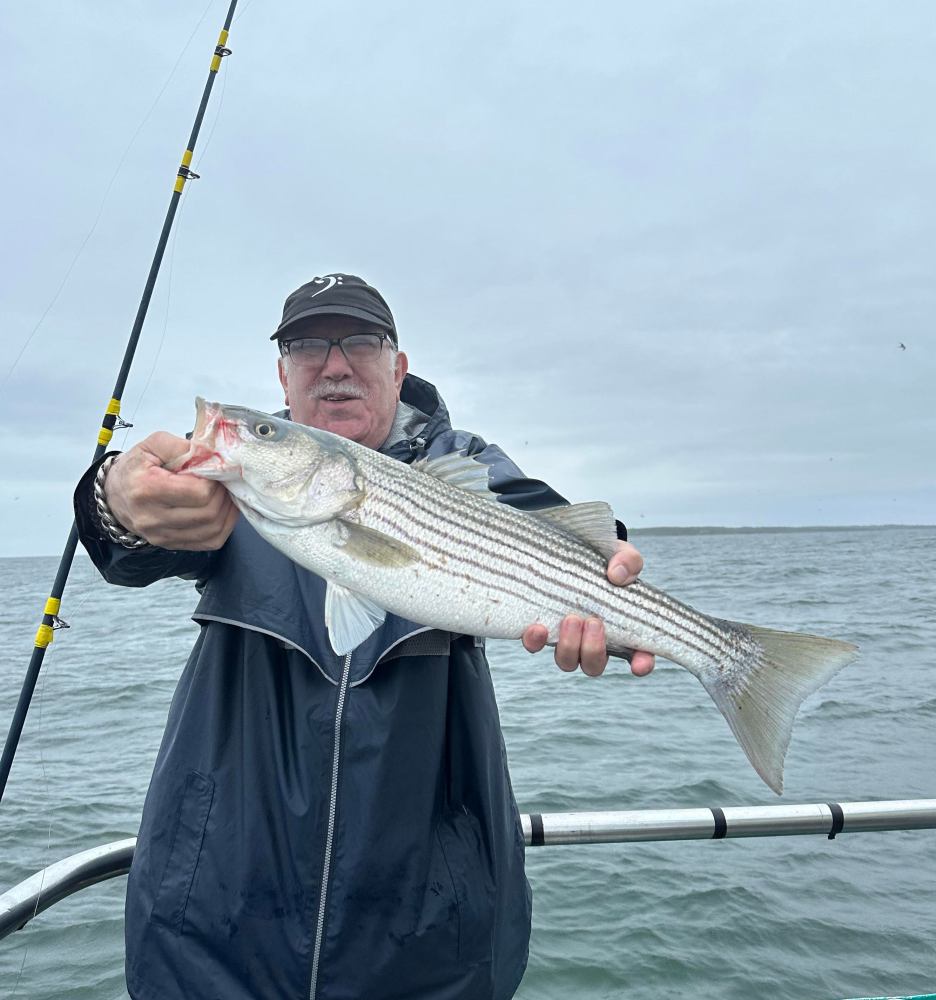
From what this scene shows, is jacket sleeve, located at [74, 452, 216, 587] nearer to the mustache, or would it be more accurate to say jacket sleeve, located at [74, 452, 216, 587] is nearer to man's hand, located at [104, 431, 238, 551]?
man's hand, located at [104, 431, 238, 551]

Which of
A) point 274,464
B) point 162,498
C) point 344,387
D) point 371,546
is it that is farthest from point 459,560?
point 162,498

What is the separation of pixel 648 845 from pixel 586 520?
5.62 m

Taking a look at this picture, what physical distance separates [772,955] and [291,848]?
509 cm

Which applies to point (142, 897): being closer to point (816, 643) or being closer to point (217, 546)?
point (217, 546)

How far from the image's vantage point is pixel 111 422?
5.15 m

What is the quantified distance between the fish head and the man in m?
0.12

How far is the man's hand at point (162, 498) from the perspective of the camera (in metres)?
2.71

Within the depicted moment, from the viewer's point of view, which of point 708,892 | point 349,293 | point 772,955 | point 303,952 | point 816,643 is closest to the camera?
point 303,952

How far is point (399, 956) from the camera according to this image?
9.36ft

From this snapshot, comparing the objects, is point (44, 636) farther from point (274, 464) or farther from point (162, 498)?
point (162, 498)

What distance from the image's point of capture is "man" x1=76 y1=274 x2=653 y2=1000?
280cm

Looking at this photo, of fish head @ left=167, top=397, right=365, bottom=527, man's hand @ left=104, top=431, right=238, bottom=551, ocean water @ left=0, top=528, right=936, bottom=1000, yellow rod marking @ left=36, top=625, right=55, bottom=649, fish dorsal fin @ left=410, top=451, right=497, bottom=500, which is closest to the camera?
man's hand @ left=104, top=431, right=238, bottom=551

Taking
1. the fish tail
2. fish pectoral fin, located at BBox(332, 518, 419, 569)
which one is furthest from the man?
the fish tail

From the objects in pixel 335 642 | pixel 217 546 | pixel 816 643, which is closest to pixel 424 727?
pixel 335 642
